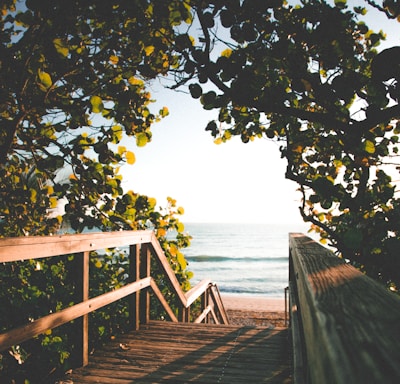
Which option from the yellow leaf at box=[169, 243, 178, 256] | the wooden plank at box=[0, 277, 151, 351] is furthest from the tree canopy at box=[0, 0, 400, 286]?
the yellow leaf at box=[169, 243, 178, 256]

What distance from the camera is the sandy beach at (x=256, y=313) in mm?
14312

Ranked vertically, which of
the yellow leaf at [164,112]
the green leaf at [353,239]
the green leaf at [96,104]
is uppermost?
the yellow leaf at [164,112]

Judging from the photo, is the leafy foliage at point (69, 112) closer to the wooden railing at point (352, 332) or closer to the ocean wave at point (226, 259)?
the wooden railing at point (352, 332)

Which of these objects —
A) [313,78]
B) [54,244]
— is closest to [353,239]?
[313,78]

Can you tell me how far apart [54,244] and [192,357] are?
5.56 ft

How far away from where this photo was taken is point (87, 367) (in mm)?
2793

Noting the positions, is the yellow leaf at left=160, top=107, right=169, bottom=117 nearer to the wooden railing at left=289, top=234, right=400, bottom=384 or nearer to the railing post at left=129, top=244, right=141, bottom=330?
the railing post at left=129, top=244, right=141, bottom=330

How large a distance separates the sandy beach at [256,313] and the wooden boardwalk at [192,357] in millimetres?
10186

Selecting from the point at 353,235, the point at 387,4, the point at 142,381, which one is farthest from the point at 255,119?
the point at 142,381

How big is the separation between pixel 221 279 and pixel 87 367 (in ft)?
101

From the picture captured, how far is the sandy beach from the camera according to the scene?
47.0 feet

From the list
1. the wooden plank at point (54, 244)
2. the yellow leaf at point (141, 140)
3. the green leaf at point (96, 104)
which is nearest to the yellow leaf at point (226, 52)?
the green leaf at point (96, 104)

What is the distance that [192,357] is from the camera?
10.2ft

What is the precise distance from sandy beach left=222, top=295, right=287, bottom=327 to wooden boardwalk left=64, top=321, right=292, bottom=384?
33.4 feet
